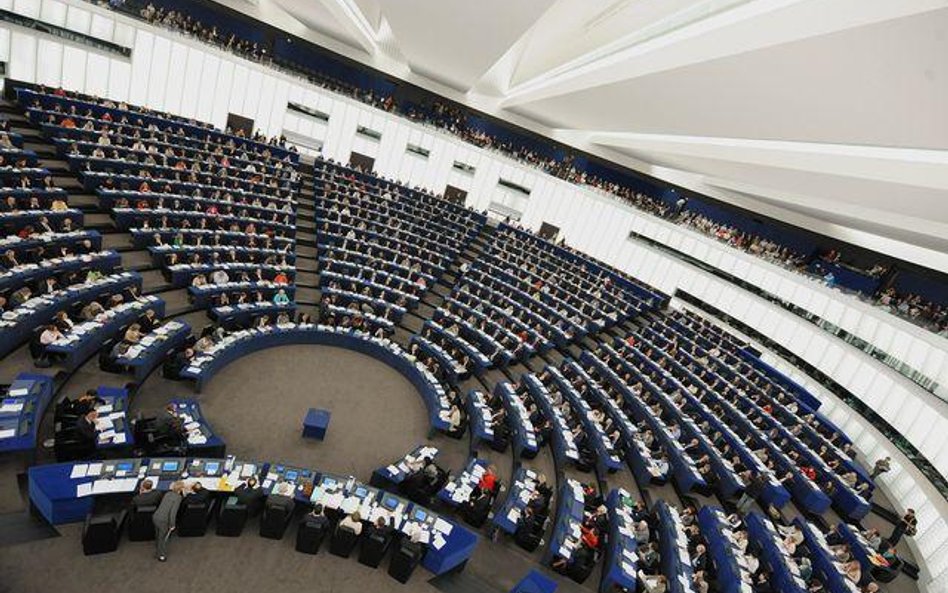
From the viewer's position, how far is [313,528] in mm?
8969

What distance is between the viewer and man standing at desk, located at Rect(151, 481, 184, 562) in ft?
26.1

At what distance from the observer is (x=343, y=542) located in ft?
30.1

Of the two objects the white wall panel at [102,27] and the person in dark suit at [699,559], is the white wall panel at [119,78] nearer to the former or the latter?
the white wall panel at [102,27]

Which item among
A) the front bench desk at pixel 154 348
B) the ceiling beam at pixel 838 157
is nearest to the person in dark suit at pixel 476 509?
the front bench desk at pixel 154 348

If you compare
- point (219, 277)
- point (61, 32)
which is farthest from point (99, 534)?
point (61, 32)

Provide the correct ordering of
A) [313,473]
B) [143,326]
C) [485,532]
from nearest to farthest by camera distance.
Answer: [313,473], [485,532], [143,326]

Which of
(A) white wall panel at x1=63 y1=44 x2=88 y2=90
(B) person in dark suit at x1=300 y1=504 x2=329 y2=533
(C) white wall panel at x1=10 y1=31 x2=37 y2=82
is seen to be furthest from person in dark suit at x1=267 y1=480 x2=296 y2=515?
(A) white wall panel at x1=63 y1=44 x2=88 y2=90

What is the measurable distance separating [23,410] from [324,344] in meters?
8.41

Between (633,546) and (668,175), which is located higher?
(668,175)

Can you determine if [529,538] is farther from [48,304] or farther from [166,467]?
[48,304]

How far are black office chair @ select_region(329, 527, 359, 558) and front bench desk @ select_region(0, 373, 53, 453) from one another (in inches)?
200

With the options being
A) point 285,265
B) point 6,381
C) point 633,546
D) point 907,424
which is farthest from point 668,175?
point 6,381

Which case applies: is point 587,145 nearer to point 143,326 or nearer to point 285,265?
point 285,265

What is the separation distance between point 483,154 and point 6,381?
1062 inches
